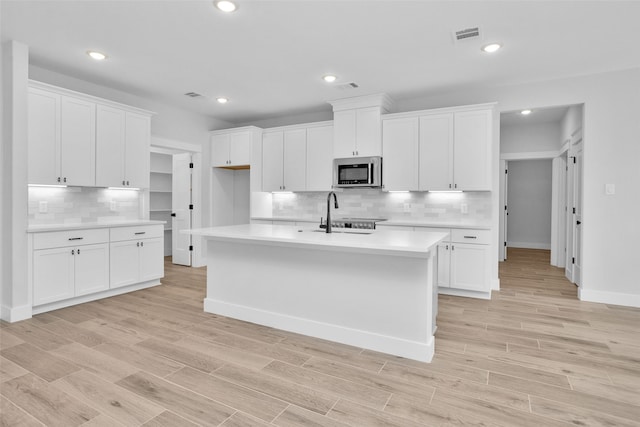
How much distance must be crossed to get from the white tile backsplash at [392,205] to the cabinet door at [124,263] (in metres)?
2.54

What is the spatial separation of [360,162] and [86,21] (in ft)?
11.2

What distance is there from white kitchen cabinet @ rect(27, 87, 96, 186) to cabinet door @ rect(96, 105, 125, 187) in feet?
0.24

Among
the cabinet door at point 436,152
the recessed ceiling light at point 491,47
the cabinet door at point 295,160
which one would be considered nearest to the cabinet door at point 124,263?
the cabinet door at point 295,160

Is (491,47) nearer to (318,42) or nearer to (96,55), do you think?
(318,42)

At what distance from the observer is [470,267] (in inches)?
168

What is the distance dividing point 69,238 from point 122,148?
1.33 meters

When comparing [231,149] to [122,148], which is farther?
[231,149]

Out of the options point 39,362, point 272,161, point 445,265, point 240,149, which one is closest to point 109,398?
point 39,362

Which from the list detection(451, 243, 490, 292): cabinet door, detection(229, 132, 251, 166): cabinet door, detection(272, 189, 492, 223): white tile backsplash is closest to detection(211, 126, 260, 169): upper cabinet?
detection(229, 132, 251, 166): cabinet door

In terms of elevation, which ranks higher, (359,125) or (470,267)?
(359,125)

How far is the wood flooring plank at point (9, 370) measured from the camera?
2285mm

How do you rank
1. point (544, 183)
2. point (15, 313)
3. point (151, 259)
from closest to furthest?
point (15, 313)
point (151, 259)
point (544, 183)

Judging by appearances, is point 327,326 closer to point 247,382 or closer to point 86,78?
point 247,382

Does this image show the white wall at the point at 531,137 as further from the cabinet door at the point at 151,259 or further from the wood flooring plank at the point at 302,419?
the wood flooring plank at the point at 302,419
